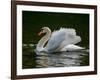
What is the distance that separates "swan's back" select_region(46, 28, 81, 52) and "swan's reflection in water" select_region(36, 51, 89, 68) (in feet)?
0.21

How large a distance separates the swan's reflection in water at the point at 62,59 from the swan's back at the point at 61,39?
0.06 m

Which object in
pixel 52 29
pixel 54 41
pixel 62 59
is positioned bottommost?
pixel 62 59

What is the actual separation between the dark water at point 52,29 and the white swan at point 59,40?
37 millimetres

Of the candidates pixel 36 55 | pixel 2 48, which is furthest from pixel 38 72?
pixel 2 48

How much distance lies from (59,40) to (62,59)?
0.18m

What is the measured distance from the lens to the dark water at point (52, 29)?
2012mm

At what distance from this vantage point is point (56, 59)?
6.87ft

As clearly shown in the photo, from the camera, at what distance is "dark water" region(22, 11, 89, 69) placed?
2.01 meters

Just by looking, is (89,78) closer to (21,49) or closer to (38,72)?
(38,72)

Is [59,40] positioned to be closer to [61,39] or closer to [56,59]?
[61,39]

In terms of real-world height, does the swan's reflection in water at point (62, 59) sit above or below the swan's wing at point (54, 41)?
below

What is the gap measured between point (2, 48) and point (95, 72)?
925mm

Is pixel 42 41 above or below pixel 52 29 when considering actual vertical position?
below

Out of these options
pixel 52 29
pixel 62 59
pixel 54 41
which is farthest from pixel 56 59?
pixel 52 29
